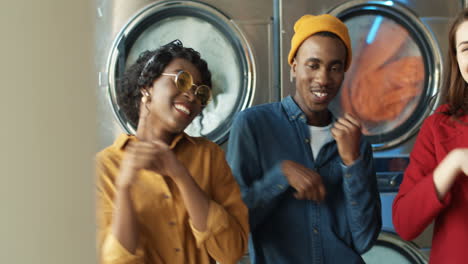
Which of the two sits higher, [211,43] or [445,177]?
[211,43]

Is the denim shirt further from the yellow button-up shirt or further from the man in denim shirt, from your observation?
the yellow button-up shirt

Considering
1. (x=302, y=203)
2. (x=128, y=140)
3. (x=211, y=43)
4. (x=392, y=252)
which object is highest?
(x=211, y=43)

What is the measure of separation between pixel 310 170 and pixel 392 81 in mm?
555

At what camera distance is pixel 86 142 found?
14cm

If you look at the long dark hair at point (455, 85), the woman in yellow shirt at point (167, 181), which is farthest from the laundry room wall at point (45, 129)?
the long dark hair at point (455, 85)

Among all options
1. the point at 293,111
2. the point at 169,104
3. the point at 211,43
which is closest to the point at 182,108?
the point at 169,104

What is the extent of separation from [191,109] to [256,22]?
542 mm

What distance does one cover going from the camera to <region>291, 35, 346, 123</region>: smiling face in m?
0.70

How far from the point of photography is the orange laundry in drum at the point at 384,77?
1102mm

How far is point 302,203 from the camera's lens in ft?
2.25

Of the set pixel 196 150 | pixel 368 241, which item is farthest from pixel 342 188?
pixel 196 150

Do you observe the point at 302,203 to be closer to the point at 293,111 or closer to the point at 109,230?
the point at 293,111

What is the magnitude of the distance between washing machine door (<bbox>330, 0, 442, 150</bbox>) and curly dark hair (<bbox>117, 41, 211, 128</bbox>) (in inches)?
23.0

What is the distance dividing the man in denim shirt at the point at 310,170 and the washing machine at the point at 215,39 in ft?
0.47
